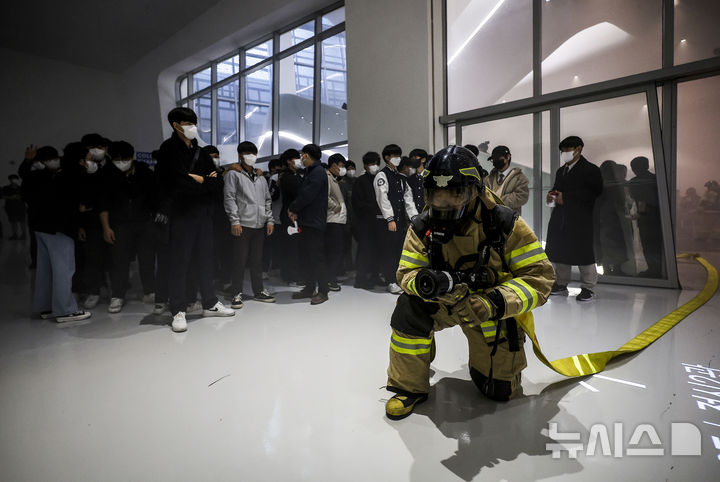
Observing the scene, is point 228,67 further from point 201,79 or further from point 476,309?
point 476,309

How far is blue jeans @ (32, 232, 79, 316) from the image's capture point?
2.95m

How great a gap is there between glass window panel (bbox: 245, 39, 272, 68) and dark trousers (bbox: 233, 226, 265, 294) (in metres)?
6.57

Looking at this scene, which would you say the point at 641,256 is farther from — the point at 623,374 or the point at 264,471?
the point at 264,471

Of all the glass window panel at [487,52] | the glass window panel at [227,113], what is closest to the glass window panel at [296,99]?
the glass window panel at [227,113]

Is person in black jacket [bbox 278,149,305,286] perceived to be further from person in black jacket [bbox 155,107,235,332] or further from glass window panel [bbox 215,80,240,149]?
glass window panel [bbox 215,80,240,149]

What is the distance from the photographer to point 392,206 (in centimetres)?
417

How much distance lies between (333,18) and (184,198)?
19.6 feet

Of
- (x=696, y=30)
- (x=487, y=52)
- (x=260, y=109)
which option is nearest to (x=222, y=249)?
(x=487, y=52)

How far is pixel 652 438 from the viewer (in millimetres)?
1376

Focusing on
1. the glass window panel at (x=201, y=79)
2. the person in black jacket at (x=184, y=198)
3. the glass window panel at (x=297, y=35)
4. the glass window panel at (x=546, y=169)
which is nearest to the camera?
the person in black jacket at (x=184, y=198)

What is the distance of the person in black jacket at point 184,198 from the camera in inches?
106

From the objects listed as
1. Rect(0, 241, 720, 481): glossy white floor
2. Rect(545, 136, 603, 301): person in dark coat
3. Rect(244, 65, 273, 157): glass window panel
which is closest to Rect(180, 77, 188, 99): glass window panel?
Rect(244, 65, 273, 157): glass window panel

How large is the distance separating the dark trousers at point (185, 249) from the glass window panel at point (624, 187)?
439 cm

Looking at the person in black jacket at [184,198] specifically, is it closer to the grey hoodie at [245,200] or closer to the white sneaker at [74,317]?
the grey hoodie at [245,200]
